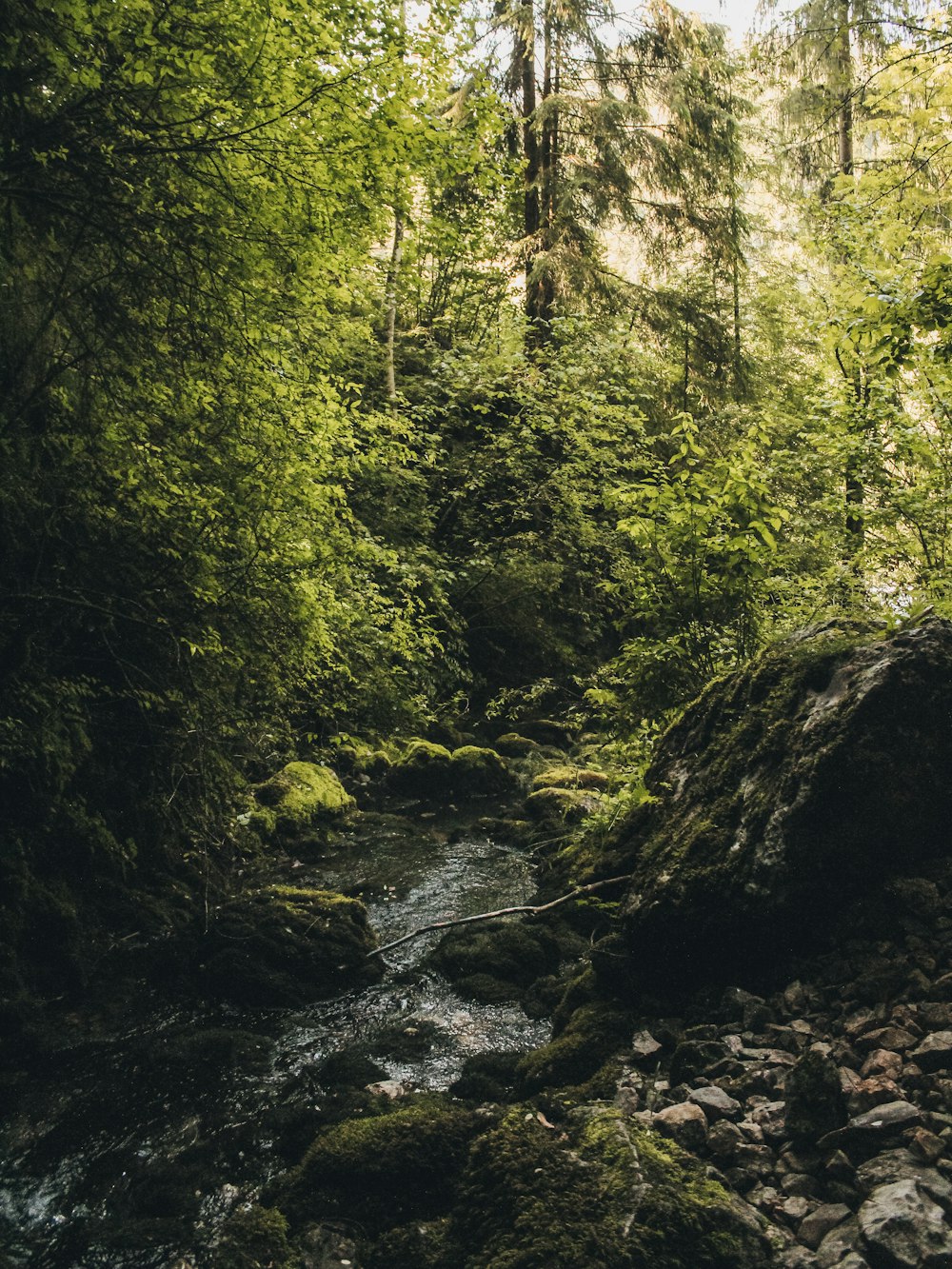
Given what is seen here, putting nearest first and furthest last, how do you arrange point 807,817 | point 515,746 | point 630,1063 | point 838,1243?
1. point 838,1243
2. point 630,1063
3. point 807,817
4. point 515,746

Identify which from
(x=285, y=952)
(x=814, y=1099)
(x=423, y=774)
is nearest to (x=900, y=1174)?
(x=814, y=1099)

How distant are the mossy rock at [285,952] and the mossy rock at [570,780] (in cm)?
528

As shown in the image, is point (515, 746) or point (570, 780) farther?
point (515, 746)

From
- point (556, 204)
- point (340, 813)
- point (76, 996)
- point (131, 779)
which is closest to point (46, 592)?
point (131, 779)

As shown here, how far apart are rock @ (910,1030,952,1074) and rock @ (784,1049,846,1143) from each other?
332 millimetres

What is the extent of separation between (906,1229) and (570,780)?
9316 mm

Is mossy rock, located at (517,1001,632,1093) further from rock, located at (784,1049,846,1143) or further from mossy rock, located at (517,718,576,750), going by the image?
mossy rock, located at (517,718,576,750)

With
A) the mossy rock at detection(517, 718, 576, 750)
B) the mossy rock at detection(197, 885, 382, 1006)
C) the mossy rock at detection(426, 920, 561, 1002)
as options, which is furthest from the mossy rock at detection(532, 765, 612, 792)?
the mossy rock at detection(197, 885, 382, 1006)

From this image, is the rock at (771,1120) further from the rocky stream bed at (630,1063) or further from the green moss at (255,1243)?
the green moss at (255,1243)

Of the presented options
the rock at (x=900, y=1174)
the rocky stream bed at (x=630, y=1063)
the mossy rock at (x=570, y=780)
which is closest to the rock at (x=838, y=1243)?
the rocky stream bed at (x=630, y=1063)

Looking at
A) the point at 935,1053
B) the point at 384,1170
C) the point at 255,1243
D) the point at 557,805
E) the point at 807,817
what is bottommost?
the point at 255,1243

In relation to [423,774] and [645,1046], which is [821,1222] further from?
[423,774]

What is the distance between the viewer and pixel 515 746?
14836 mm

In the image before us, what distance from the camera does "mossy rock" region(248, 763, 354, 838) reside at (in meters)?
9.57
